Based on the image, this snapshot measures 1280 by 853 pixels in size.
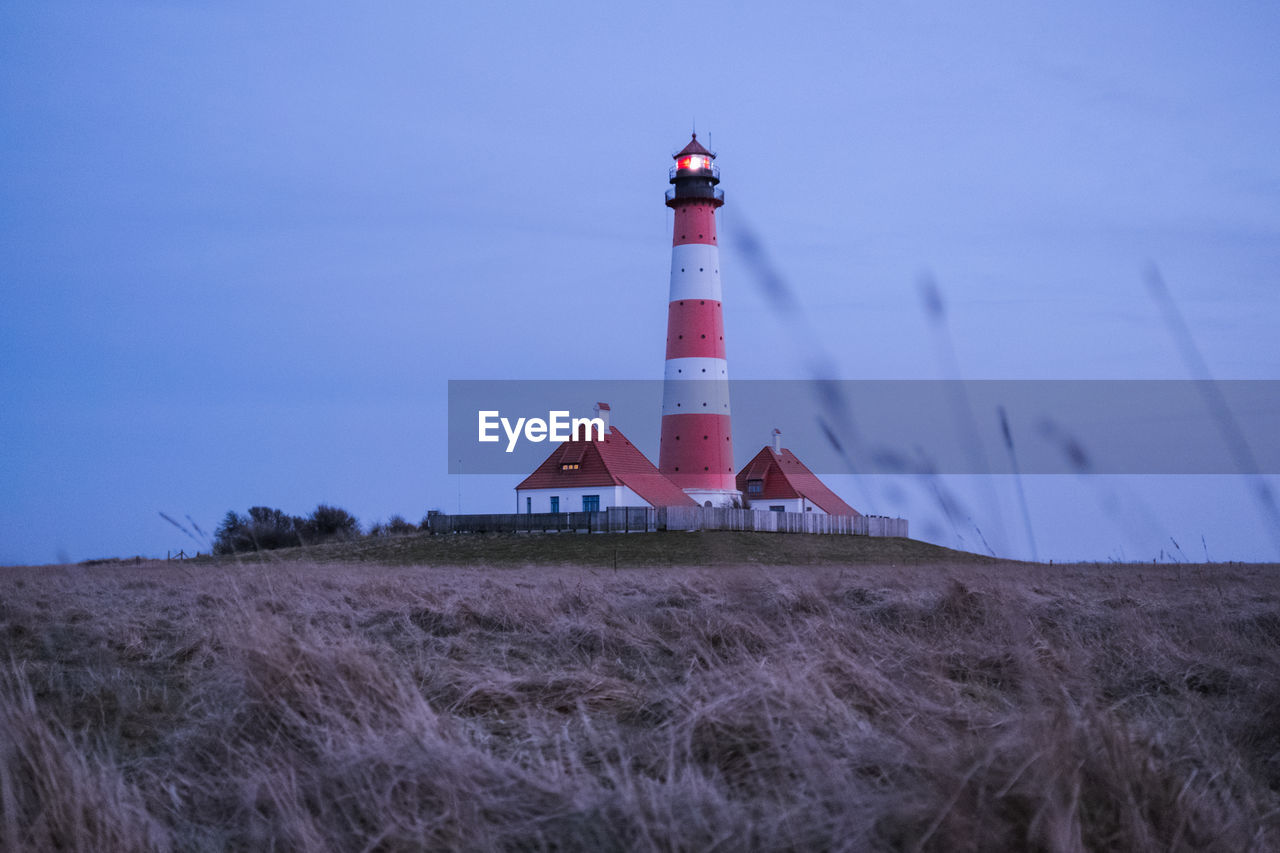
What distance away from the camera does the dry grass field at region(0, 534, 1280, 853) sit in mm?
2816

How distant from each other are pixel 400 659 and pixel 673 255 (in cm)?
3508

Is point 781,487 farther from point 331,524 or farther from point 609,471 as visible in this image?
point 331,524

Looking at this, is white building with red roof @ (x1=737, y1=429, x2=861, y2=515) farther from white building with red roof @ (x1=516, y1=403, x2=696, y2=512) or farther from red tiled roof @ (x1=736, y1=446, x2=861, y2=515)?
white building with red roof @ (x1=516, y1=403, x2=696, y2=512)

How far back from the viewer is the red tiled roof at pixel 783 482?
4922 centimetres

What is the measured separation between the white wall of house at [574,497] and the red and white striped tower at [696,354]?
198 centimetres

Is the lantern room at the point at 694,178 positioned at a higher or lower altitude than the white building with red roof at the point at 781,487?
higher

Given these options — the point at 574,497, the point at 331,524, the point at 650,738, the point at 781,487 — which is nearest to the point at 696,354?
the point at 574,497

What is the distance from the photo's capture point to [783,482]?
4950 cm

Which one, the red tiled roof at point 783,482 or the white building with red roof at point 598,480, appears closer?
the white building with red roof at point 598,480

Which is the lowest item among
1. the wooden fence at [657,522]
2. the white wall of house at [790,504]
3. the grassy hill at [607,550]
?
the grassy hill at [607,550]

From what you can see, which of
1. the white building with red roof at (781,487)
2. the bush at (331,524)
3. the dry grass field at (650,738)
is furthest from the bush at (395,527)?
the dry grass field at (650,738)

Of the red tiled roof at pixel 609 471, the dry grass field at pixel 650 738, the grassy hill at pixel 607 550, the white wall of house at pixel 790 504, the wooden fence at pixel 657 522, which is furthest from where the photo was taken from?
the white wall of house at pixel 790 504

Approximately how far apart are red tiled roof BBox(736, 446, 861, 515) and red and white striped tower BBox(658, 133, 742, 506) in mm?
8949

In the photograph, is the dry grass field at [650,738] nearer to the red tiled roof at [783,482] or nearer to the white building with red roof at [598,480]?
the white building with red roof at [598,480]
